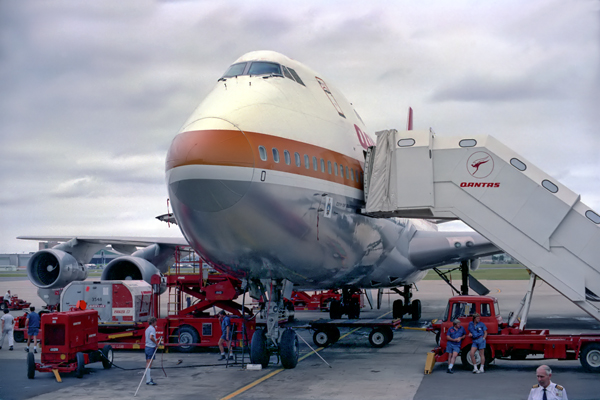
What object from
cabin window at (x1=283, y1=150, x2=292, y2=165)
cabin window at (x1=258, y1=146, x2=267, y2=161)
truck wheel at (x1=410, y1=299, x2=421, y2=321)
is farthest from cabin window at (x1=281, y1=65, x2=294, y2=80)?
truck wheel at (x1=410, y1=299, x2=421, y2=321)

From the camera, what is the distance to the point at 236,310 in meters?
18.5

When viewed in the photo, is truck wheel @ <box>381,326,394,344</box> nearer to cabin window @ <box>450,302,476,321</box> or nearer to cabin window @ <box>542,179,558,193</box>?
cabin window @ <box>450,302,476,321</box>

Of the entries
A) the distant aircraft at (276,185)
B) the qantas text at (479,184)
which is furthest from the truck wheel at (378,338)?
the qantas text at (479,184)

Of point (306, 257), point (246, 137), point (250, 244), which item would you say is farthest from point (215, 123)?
point (306, 257)

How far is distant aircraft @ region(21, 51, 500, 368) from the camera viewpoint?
11.0 metres

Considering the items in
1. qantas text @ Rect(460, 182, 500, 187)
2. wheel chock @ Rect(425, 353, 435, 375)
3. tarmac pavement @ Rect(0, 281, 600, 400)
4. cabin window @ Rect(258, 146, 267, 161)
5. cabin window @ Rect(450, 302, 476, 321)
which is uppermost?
cabin window @ Rect(258, 146, 267, 161)

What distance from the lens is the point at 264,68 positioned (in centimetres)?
1384

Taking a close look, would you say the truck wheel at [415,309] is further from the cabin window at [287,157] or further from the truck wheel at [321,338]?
the cabin window at [287,157]

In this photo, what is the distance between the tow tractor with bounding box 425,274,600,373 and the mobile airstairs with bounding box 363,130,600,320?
877 millimetres

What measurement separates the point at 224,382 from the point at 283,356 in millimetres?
1590

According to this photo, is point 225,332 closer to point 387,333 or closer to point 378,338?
point 378,338

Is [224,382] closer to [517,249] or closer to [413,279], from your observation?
[517,249]

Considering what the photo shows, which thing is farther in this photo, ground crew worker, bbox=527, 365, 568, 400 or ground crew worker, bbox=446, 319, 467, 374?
ground crew worker, bbox=446, 319, 467, 374

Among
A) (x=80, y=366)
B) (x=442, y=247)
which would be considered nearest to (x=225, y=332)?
(x=80, y=366)
